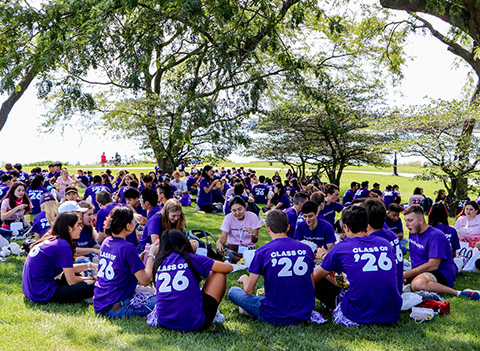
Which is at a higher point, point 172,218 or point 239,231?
point 172,218

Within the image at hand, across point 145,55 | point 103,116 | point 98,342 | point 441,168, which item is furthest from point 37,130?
point 98,342

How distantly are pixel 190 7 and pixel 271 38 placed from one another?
8.23 feet

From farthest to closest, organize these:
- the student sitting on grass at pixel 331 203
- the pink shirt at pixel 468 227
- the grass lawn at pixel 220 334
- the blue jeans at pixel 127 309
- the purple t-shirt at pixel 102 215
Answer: the student sitting on grass at pixel 331 203 < the pink shirt at pixel 468 227 < the purple t-shirt at pixel 102 215 < the blue jeans at pixel 127 309 < the grass lawn at pixel 220 334

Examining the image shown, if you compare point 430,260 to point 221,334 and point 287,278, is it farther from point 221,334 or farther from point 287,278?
point 221,334

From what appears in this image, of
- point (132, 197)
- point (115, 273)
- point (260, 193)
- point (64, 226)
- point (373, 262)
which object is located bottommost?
A: point (115, 273)

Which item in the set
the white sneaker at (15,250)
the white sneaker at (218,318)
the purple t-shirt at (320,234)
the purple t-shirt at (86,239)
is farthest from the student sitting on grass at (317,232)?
the white sneaker at (15,250)

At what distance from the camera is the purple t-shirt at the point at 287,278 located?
452cm

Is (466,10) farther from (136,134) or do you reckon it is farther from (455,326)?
(136,134)

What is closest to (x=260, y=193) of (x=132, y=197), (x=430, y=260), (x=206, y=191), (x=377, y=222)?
(x=206, y=191)

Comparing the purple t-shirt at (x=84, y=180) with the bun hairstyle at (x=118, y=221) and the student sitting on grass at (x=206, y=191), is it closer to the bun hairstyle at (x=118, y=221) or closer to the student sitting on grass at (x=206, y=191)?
the student sitting on grass at (x=206, y=191)

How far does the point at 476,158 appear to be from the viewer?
16875 mm

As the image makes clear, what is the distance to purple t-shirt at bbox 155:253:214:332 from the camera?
4.29 meters

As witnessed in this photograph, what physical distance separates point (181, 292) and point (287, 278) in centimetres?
114

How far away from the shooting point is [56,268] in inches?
206
